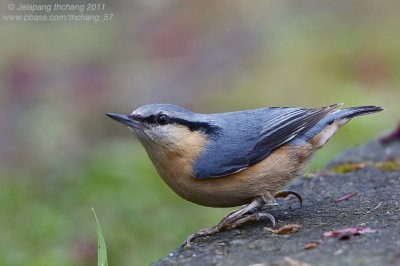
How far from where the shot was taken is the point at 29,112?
431 inches

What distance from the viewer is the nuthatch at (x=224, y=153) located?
14.4 feet

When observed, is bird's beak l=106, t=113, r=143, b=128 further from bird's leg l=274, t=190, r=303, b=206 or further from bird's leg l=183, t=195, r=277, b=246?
bird's leg l=274, t=190, r=303, b=206

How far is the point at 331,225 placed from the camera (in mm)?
4004

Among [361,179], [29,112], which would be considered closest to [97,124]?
[29,112]

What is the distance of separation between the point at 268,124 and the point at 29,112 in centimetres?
685

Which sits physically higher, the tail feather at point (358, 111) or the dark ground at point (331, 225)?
the tail feather at point (358, 111)

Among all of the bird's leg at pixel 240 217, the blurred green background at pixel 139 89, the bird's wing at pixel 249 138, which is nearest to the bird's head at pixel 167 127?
the bird's wing at pixel 249 138

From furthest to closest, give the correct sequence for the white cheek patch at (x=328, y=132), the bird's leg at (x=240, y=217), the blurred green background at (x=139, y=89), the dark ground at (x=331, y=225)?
the blurred green background at (x=139, y=89) < the white cheek patch at (x=328, y=132) < the bird's leg at (x=240, y=217) < the dark ground at (x=331, y=225)

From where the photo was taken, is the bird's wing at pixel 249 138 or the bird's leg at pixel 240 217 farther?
the bird's wing at pixel 249 138

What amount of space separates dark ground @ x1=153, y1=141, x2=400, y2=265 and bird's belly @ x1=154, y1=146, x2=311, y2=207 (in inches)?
8.0

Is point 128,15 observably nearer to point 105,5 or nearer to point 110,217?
point 105,5

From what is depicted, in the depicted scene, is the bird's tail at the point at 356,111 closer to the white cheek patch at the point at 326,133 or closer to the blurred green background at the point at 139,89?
the white cheek patch at the point at 326,133

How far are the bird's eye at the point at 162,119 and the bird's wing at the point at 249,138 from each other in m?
0.29

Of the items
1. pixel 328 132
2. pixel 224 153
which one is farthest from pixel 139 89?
pixel 224 153
